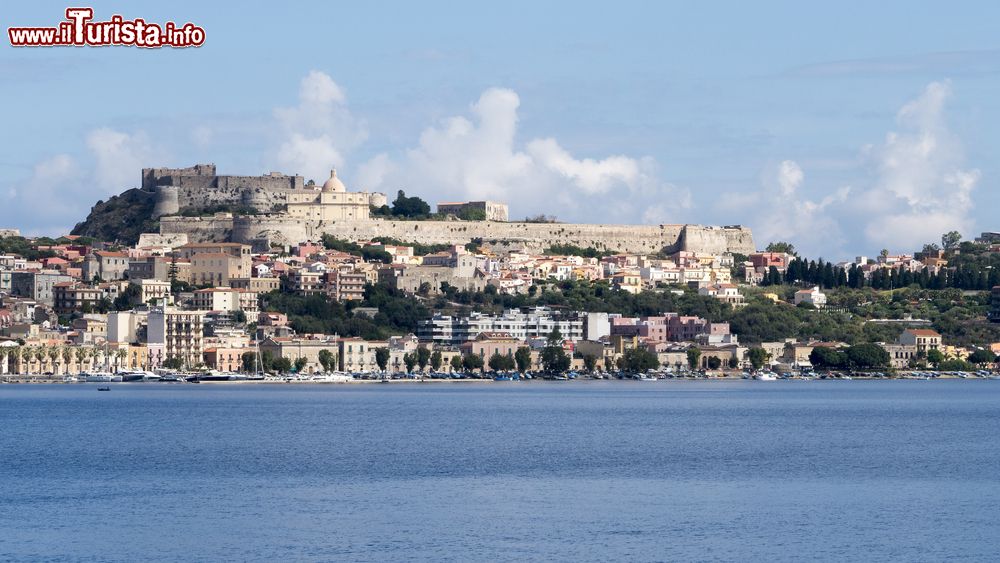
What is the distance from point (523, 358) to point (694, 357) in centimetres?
652

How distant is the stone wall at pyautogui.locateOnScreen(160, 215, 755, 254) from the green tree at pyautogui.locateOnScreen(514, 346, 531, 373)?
49.5 feet

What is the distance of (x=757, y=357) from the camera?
69.1 m

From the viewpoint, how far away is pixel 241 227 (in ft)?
255

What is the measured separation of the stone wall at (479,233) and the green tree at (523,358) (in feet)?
49.5

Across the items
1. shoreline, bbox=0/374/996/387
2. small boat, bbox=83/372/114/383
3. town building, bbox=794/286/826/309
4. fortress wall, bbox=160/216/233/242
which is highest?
fortress wall, bbox=160/216/233/242

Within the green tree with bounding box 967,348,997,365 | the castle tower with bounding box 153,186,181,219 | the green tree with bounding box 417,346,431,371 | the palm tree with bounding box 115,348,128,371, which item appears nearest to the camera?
the palm tree with bounding box 115,348,128,371

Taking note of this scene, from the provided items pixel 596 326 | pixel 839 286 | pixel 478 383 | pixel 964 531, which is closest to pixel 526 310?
pixel 596 326

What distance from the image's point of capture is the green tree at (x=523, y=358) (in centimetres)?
6656

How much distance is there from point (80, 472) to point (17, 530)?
20.9ft

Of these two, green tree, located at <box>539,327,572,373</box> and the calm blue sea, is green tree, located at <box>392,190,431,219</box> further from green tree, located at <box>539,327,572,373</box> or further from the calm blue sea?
the calm blue sea

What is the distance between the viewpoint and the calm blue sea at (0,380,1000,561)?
62.5ft

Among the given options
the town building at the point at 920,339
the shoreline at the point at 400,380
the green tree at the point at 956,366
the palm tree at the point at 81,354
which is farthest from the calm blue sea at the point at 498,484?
the green tree at the point at 956,366

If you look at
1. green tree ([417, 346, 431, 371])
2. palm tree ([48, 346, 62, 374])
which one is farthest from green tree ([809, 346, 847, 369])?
palm tree ([48, 346, 62, 374])

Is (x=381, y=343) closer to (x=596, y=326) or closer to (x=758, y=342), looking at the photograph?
(x=596, y=326)
